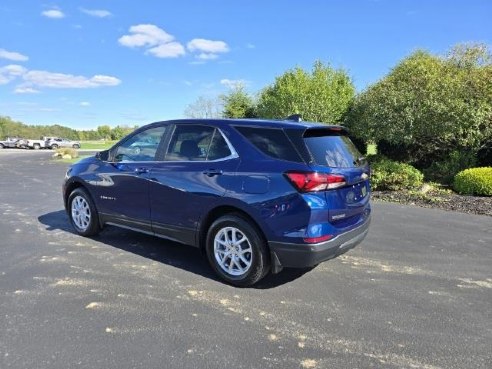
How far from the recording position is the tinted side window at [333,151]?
4207mm

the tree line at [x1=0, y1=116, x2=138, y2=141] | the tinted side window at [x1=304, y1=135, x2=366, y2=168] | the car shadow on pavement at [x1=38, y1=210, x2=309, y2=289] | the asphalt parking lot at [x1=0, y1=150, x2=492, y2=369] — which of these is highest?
the tree line at [x1=0, y1=116, x2=138, y2=141]

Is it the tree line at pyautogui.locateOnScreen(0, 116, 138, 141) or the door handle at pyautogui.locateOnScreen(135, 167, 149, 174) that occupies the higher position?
the tree line at pyautogui.locateOnScreen(0, 116, 138, 141)

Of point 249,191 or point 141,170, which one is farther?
point 141,170

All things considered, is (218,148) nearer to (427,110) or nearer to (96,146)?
(427,110)

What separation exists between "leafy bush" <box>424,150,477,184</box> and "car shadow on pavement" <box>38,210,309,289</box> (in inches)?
377

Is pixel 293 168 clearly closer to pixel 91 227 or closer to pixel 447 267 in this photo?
pixel 447 267

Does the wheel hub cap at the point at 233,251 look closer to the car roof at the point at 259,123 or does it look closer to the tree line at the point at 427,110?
the car roof at the point at 259,123

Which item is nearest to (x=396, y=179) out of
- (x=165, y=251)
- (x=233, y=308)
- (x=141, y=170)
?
(x=165, y=251)

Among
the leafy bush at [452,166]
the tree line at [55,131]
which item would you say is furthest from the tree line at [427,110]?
the tree line at [55,131]

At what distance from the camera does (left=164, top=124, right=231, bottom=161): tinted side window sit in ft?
15.4

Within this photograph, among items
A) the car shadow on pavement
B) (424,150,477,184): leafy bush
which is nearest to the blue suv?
the car shadow on pavement

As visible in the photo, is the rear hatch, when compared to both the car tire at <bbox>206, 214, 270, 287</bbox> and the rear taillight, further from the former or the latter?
the car tire at <bbox>206, 214, 270, 287</bbox>

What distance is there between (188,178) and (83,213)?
2351 mm

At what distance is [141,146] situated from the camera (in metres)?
5.57
